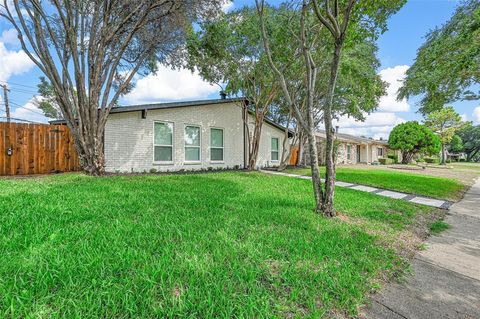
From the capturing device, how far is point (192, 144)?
1283 centimetres

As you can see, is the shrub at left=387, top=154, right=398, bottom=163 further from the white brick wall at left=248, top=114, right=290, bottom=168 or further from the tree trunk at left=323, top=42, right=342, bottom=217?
the tree trunk at left=323, top=42, right=342, bottom=217

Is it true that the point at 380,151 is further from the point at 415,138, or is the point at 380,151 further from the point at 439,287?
the point at 439,287

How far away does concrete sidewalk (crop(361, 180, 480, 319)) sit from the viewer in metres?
2.01

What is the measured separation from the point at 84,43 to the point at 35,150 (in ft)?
13.7

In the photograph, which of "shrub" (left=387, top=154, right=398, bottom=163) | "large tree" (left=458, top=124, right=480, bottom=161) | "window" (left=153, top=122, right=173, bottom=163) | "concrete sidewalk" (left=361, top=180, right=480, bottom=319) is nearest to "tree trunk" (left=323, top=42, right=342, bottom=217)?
"concrete sidewalk" (left=361, top=180, right=480, bottom=319)

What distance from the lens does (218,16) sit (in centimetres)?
1044

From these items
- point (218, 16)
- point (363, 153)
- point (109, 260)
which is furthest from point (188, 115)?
point (363, 153)

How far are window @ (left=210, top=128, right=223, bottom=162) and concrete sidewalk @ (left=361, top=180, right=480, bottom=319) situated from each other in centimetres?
1091

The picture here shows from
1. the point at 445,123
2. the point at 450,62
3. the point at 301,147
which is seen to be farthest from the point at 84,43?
the point at 445,123

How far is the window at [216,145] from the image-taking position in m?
13.7

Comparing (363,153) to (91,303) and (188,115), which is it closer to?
(188,115)

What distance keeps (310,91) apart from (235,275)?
3.80 meters

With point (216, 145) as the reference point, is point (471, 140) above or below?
above

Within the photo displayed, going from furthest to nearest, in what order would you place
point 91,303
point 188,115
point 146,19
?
point 188,115
point 146,19
point 91,303
